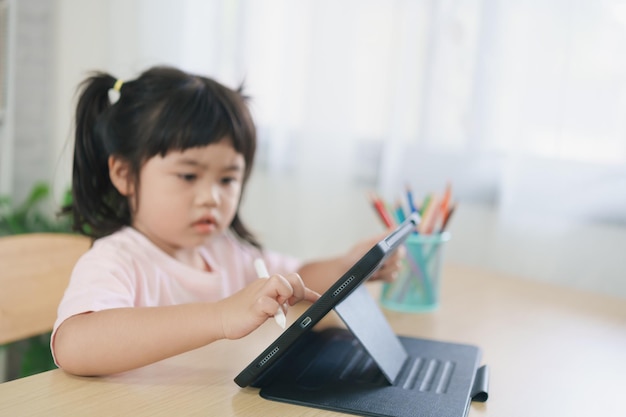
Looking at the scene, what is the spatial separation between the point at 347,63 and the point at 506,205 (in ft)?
1.69

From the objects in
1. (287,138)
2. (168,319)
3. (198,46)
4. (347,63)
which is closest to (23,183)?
(198,46)

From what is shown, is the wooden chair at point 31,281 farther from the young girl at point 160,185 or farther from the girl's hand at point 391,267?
the girl's hand at point 391,267

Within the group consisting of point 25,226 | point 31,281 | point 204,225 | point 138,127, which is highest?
point 138,127

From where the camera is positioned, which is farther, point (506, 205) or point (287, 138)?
point (287, 138)

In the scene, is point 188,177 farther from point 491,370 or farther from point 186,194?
point 491,370

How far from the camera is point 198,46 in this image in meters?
2.08

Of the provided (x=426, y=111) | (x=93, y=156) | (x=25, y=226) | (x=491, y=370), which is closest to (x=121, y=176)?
(x=93, y=156)

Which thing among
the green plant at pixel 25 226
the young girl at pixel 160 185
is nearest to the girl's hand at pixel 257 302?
the young girl at pixel 160 185

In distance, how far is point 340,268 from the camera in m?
1.17

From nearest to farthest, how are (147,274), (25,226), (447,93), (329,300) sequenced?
(329,300) < (147,274) < (447,93) < (25,226)

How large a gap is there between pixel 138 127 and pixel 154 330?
38 centimetres

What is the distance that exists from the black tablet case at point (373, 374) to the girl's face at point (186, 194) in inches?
9.4

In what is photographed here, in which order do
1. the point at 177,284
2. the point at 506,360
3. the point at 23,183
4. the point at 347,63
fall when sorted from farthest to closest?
the point at 23,183
the point at 347,63
the point at 177,284
the point at 506,360

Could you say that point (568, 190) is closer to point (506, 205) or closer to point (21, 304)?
point (506, 205)
